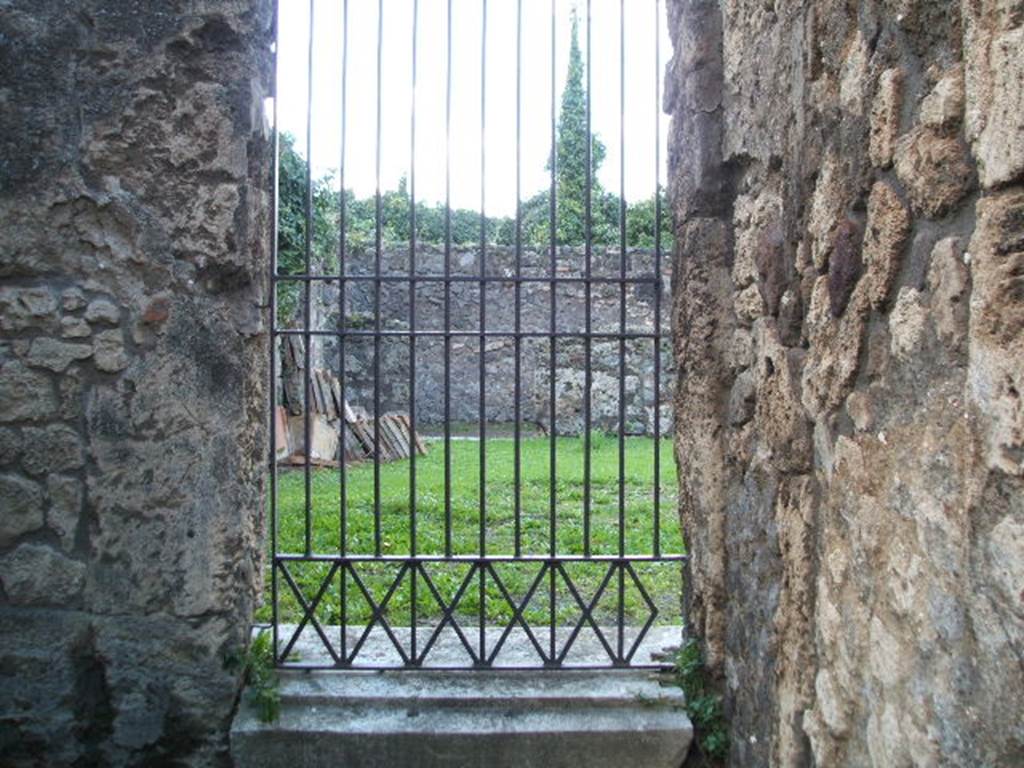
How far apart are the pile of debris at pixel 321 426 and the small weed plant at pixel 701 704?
5469 mm

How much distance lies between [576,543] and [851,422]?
3.56 m

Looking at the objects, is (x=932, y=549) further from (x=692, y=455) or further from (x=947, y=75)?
(x=692, y=455)

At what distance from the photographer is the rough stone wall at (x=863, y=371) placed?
1.20 metres

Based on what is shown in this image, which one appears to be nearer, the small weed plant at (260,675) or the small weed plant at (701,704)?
the small weed plant at (701,704)

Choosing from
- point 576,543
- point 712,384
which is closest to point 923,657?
point 712,384

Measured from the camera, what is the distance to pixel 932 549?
1.37 m

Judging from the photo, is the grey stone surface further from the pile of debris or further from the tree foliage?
the tree foliage

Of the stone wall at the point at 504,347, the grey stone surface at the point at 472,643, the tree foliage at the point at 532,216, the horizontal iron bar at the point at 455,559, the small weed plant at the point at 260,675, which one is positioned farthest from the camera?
the stone wall at the point at 504,347

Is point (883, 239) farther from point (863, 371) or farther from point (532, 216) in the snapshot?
point (532, 216)

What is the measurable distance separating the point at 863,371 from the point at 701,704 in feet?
5.34

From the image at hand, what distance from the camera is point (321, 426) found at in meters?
9.34

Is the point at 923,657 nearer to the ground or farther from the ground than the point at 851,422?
nearer to the ground

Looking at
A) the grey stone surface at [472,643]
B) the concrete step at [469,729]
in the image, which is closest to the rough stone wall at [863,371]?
the concrete step at [469,729]

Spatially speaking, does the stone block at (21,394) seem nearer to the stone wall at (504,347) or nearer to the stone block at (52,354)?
the stone block at (52,354)
